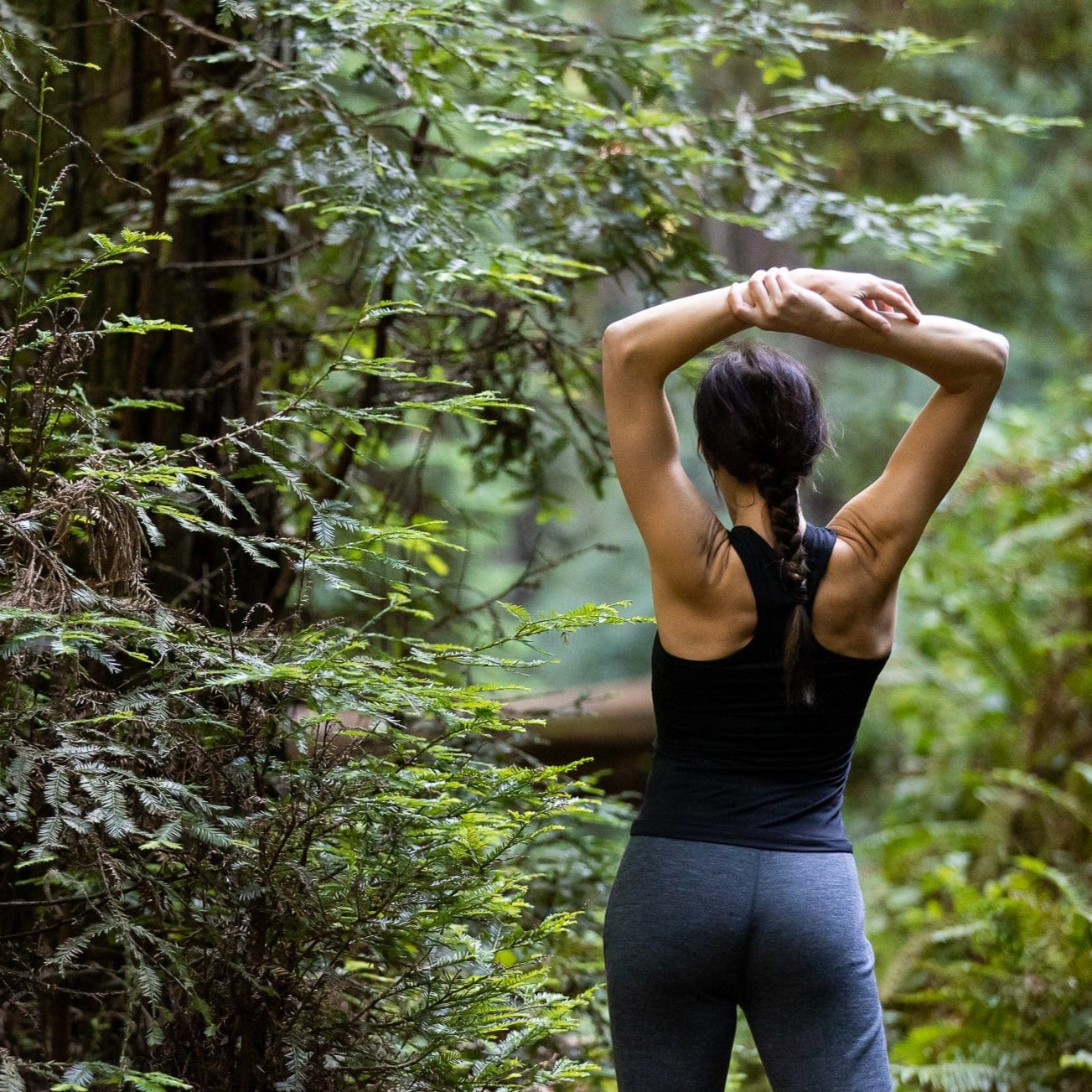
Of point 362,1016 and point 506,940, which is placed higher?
point 506,940

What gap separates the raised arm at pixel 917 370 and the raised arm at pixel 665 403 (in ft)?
0.06

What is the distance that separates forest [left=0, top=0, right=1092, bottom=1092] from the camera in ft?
6.14

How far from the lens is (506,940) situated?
Answer: 6.76 ft

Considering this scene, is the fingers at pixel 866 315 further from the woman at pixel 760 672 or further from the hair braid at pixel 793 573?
the hair braid at pixel 793 573

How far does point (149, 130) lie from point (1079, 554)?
16.5 feet

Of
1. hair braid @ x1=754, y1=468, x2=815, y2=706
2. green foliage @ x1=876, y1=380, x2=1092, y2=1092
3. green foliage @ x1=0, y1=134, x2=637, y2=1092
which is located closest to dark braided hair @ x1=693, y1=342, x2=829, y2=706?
hair braid @ x1=754, y1=468, x2=815, y2=706

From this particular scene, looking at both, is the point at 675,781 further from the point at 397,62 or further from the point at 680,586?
the point at 397,62

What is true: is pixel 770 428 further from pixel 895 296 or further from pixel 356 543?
pixel 356 543

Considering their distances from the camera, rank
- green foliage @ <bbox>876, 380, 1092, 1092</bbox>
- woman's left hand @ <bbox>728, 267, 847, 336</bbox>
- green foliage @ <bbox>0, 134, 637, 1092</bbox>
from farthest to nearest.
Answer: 1. green foliage @ <bbox>876, 380, 1092, 1092</bbox>
2. woman's left hand @ <bbox>728, 267, 847, 336</bbox>
3. green foliage @ <bbox>0, 134, 637, 1092</bbox>

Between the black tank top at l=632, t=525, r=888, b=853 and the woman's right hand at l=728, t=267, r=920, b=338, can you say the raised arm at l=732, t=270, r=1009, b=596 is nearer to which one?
the woman's right hand at l=728, t=267, r=920, b=338

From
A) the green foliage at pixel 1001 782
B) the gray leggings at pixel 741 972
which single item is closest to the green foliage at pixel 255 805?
the gray leggings at pixel 741 972

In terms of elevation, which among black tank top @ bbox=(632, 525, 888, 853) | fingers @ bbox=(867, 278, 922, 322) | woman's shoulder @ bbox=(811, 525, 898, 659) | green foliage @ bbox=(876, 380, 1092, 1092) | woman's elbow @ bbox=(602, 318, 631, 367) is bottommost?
green foliage @ bbox=(876, 380, 1092, 1092)

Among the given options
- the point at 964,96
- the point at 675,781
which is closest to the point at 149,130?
the point at 675,781

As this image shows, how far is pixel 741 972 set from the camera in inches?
76.0
